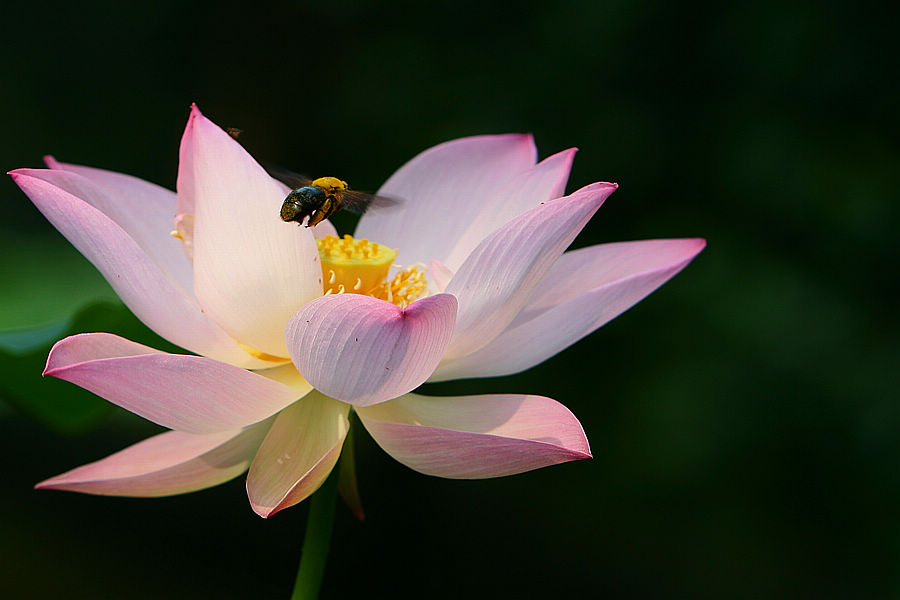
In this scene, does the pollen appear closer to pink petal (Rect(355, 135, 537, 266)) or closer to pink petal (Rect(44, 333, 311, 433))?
pink petal (Rect(355, 135, 537, 266))

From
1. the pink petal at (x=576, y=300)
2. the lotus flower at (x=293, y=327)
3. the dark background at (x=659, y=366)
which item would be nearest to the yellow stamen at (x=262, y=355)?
the lotus flower at (x=293, y=327)

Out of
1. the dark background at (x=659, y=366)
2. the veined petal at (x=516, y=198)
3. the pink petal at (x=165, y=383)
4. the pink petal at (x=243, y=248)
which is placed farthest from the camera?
the dark background at (x=659, y=366)

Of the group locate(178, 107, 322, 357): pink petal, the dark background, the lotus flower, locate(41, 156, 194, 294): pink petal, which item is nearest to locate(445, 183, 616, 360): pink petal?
the lotus flower

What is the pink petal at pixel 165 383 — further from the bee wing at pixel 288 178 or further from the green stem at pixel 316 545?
the bee wing at pixel 288 178

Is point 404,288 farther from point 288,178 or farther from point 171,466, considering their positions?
point 171,466

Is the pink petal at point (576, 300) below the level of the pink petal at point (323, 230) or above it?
below

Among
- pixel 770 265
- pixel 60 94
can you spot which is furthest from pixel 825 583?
pixel 60 94
